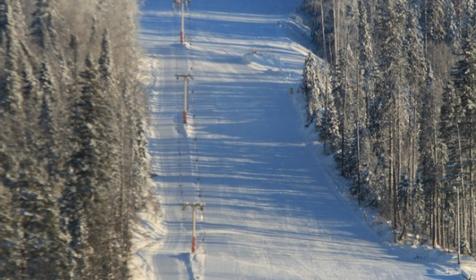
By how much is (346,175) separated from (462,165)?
1154cm

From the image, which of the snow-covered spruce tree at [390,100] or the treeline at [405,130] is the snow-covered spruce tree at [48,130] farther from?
the snow-covered spruce tree at [390,100]

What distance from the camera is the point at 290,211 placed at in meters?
57.6

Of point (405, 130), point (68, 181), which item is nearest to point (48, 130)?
point (68, 181)

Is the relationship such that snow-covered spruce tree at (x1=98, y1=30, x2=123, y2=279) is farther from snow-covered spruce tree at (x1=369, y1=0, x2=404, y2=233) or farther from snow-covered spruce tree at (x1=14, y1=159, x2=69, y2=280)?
snow-covered spruce tree at (x1=369, y1=0, x2=404, y2=233)

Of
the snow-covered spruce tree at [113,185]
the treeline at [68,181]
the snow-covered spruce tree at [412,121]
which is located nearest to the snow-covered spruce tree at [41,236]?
the treeline at [68,181]

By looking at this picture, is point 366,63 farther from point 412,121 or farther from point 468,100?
point 468,100

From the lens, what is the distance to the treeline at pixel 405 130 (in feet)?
172

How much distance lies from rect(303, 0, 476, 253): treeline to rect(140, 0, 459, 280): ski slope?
8.17 feet

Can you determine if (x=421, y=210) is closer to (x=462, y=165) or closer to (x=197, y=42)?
(x=462, y=165)

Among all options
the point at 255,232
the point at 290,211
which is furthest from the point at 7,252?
the point at 290,211

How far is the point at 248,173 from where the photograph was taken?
64.5 metres

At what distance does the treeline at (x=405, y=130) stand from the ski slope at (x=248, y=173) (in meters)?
2.49

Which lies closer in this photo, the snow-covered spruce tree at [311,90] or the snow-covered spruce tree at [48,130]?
the snow-covered spruce tree at [48,130]

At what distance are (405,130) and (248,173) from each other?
490 inches
